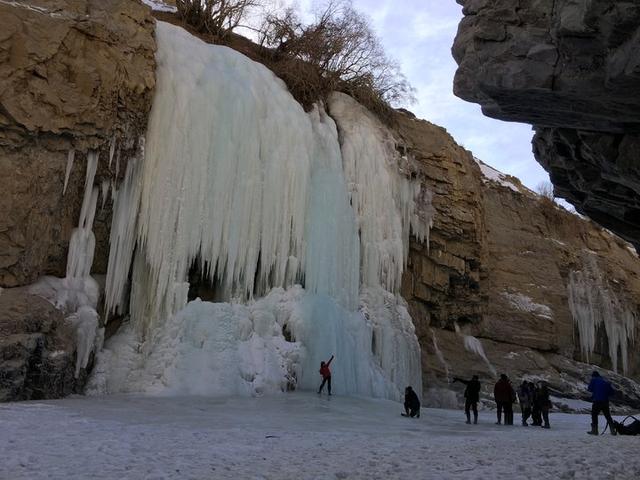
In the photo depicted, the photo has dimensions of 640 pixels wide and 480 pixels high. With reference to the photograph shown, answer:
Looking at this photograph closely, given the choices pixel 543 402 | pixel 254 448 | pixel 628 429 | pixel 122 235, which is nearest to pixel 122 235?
pixel 122 235

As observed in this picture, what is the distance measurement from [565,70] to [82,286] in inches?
346

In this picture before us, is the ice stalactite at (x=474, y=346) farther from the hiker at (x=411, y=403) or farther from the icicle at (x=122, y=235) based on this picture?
the icicle at (x=122, y=235)

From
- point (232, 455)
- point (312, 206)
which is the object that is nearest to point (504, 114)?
point (232, 455)

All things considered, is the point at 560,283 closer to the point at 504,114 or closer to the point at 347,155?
the point at 347,155

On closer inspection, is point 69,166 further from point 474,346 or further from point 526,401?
point 474,346

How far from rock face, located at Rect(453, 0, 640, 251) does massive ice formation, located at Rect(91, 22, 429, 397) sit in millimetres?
7462

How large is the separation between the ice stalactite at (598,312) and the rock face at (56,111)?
16194 mm

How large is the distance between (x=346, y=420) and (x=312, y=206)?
A: 6.58 meters

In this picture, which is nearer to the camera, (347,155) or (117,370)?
(117,370)

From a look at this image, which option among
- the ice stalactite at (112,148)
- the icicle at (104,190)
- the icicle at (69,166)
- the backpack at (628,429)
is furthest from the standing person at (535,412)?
the icicle at (69,166)

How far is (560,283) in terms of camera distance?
21547 millimetres

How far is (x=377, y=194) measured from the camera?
1688cm

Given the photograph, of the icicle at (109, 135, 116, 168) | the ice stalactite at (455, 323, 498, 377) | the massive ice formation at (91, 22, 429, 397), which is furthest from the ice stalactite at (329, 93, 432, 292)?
the icicle at (109, 135, 116, 168)

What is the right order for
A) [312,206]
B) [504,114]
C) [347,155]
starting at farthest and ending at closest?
[347,155]
[312,206]
[504,114]
